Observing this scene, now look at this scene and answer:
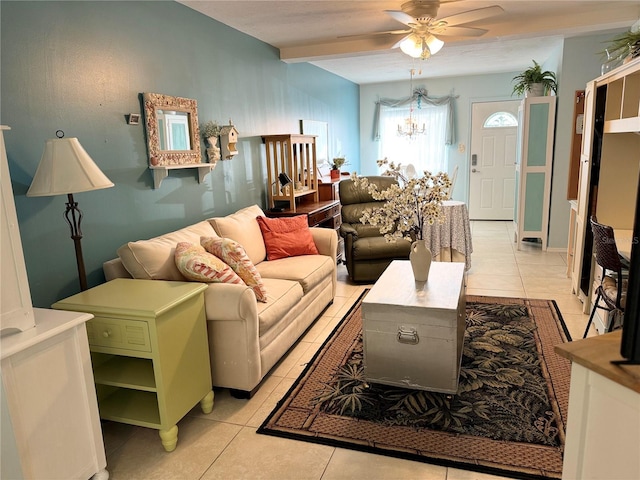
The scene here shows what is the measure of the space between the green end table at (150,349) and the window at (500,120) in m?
6.92

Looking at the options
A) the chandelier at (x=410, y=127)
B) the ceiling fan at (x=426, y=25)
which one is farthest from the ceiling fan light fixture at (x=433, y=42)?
the chandelier at (x=410, y=127)

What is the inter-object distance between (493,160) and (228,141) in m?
5.56

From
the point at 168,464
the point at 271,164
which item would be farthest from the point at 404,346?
the point at 271,164

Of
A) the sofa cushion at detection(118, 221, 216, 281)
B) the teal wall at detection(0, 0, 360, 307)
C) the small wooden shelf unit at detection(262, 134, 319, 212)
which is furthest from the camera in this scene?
the small wooden shelf unit at detection(262, 134, 319, 212)

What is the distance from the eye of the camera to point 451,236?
4797 millimetres

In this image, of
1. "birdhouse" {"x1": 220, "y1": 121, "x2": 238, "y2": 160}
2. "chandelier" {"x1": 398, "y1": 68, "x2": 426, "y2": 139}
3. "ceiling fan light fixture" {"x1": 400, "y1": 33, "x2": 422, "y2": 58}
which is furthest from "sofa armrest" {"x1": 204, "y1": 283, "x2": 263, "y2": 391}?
"chandelier" {"x1": 398, "y1": 68, "x2": 426, "y2": 139}

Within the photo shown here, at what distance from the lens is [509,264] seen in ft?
17.1

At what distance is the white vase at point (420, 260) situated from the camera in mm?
2873

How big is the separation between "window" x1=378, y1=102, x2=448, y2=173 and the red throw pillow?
4.95 m

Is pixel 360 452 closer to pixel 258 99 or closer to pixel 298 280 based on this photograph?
pixel 298 280

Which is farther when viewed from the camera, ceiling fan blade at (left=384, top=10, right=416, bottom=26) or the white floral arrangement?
ceiling fan blade at (left=384, top=10, right=416, bottom=26)

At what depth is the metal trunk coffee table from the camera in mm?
2455

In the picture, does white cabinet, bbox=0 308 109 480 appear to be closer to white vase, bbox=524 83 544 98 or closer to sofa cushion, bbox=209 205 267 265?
sofa cushion, bbox=209 205 267 265

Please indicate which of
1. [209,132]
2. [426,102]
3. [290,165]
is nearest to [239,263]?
[209,132]
